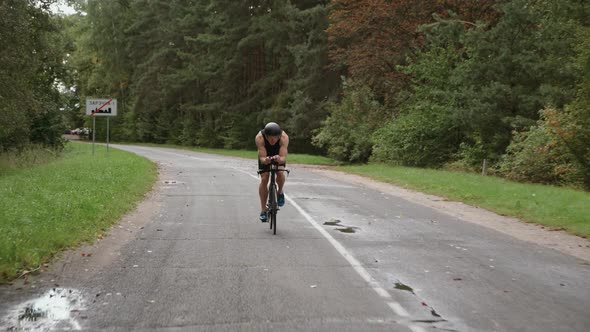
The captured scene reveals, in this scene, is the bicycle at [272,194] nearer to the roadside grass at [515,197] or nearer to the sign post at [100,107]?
the roadside grass at [515,197]

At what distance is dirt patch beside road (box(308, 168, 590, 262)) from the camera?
9484mm

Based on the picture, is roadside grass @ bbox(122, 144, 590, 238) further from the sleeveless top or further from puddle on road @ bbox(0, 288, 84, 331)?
puddle on road @ bbox(0, 288, 84, 331)

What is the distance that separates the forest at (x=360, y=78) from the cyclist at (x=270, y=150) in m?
11.4

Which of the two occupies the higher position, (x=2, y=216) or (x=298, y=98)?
(x=298, y=98)

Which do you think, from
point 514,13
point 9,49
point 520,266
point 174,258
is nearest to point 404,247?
point 520,266

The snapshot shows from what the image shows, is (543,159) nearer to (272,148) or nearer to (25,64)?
(272,148)

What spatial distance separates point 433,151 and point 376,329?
24.1m

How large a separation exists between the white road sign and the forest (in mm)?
2596

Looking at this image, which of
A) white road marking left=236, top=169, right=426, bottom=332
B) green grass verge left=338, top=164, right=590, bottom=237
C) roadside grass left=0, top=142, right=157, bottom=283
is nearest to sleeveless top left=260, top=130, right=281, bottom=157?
white road marking left=236, top=169, right=426, bottom=332

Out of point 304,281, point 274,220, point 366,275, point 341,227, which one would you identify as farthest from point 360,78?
point 304,281

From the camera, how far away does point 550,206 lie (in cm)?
1345

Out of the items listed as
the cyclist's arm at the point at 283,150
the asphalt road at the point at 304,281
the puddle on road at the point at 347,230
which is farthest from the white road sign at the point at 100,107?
the puddle on road at the point at 347,230

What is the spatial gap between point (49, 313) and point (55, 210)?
5619mm

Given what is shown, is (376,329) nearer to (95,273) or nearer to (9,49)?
(95,273)
